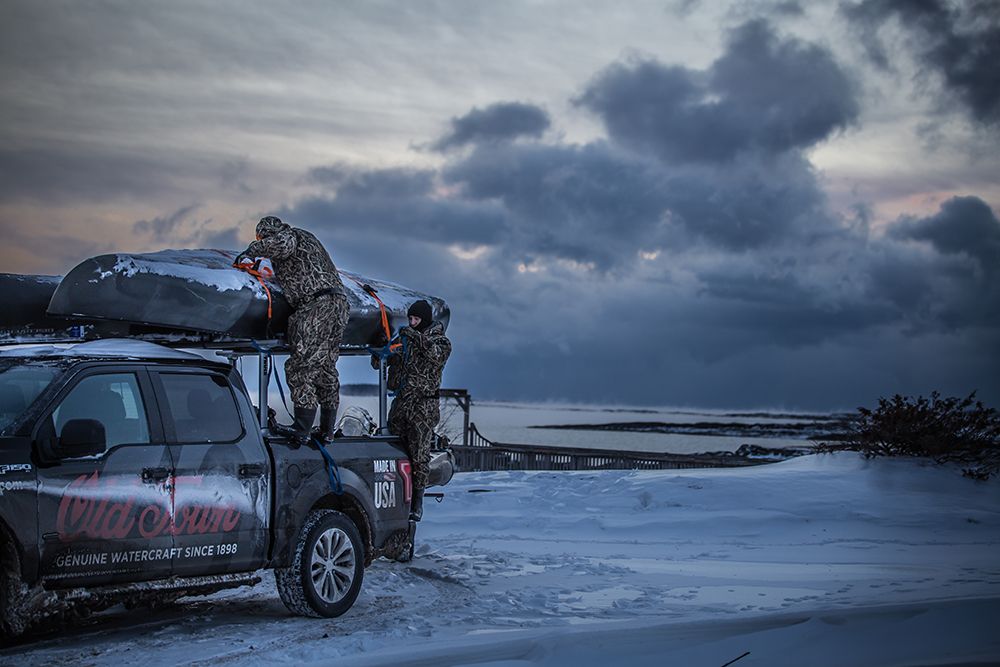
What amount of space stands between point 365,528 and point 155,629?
198cm

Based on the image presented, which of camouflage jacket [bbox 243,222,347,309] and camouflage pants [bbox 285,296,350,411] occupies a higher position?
camouflage jacket [bbox 243,222,347,309]

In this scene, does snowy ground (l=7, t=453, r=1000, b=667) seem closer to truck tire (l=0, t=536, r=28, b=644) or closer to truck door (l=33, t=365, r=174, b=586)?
truck tire (l=0, t=536, r=28, b=644)

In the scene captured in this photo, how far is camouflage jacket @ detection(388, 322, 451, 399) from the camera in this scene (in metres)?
11.0

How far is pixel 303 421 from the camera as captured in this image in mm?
8969

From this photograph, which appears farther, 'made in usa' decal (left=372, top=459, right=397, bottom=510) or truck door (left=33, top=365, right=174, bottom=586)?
'made in usa' decal (left=372, top=459, right=397, bottom=510)

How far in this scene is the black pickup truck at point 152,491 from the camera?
653cm

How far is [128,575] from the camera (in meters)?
7.03

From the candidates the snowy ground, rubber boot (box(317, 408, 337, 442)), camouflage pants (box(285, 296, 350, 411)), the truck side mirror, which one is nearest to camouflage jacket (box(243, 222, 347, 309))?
camouflage pants (box(285, 296, 350, 411))

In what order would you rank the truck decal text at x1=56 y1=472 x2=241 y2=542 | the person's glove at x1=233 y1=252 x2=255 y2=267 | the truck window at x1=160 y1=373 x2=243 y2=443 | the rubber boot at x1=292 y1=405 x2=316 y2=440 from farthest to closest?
the person's glove at x1=233 y1=252 x2=255 y2=267
the rubber boot at x1=292 y1=405 x2=316 y2=440
the truck window at x1=160 y1=373 x2=243 y2=443
the truck decal text at x1=56 y1=472 x2=241 y2=542

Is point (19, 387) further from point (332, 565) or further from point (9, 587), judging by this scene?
point (332, 565)

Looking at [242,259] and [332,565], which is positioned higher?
[242,259]

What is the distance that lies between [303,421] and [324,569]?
3.96ft

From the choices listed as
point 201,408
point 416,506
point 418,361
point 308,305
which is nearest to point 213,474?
point 201,408

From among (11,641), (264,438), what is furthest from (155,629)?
(264,438)
